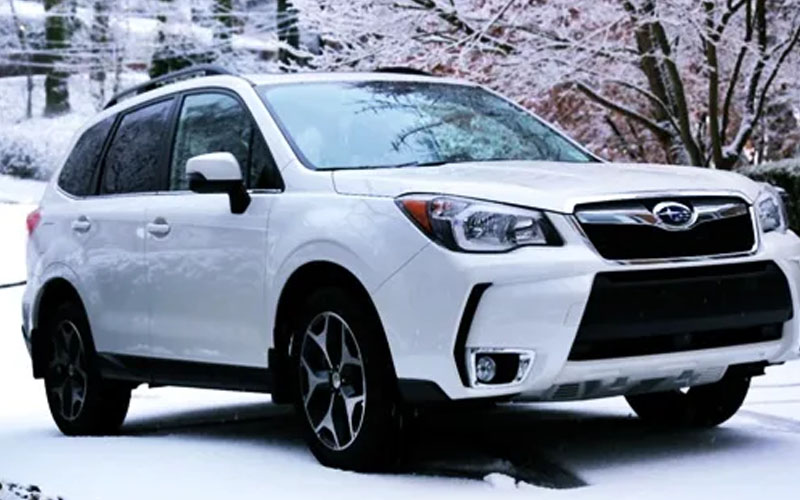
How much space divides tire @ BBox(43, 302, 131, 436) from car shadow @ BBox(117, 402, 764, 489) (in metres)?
0.22

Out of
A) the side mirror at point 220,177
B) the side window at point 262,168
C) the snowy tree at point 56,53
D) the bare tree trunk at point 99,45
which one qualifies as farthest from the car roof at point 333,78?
the bare tree trunk at point 99,45

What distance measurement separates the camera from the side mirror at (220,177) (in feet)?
22.5

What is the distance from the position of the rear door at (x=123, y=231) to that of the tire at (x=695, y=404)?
240cm

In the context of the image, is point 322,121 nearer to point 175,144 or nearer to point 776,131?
point 175,144

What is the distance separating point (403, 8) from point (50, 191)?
8152 mm

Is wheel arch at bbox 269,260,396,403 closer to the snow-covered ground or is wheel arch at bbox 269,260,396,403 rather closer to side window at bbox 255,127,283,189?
the snow-covered ground

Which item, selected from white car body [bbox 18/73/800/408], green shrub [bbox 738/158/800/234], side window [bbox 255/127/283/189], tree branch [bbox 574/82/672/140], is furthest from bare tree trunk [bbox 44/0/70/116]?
side window [bbox 255/127/283/189]

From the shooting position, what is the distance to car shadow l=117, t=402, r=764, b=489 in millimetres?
6379

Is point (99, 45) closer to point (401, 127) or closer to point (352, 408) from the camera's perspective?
point (401, 127)

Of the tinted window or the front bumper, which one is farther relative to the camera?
the tinted window

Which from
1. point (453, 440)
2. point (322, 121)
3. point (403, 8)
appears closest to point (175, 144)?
point (322, 121)

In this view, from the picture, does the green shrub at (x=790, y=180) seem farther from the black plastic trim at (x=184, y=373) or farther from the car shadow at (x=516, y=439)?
the black plastic trim at (x=184, y=373)

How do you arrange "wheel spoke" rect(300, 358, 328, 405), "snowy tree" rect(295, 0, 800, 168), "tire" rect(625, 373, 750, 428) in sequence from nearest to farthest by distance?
"wheel spoke" rect(300, 358, 328, 405) < "tire" rect(625, 373, 750, 428) < "snowy tree" rect(295, 0, 800, 168)

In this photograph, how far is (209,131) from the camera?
25.2 feet
